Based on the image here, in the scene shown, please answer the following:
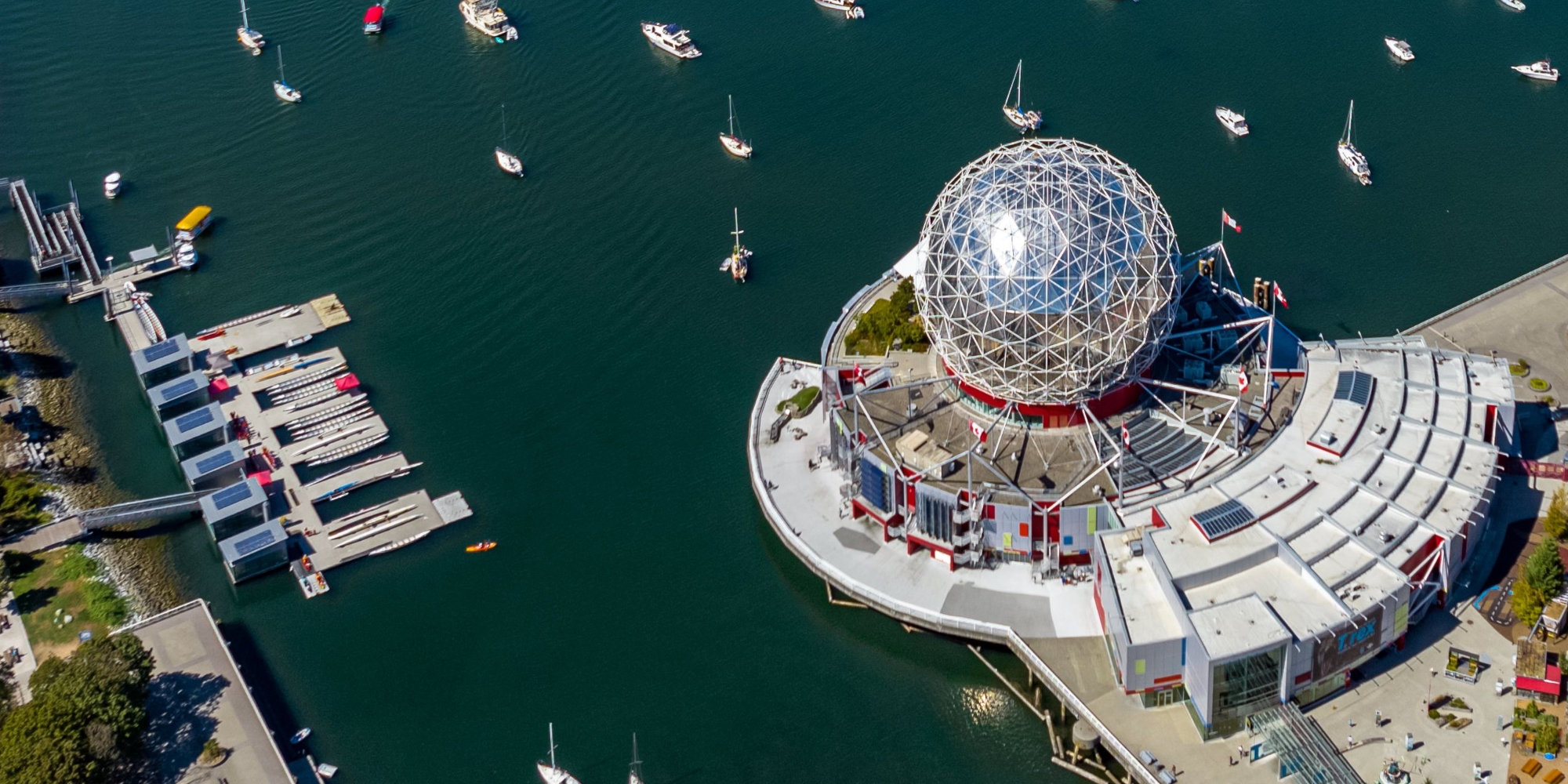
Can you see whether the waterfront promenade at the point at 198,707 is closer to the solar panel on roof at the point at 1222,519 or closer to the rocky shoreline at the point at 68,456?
the rocky shoreline at the point at 68,456

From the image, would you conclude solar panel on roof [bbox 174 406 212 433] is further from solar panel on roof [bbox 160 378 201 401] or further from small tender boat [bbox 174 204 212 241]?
small tender boat [bbox 174 204 212 241]

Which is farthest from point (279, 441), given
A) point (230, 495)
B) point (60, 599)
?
point (60, 599)

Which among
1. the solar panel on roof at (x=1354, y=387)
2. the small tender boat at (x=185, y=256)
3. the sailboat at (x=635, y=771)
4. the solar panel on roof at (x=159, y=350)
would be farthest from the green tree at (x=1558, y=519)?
the small tender boat at (x=185, y=256)

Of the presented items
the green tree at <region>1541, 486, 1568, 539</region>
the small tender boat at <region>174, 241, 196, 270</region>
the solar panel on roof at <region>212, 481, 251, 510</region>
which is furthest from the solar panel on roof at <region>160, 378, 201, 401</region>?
the green tree at <region>1541, 486, 1568, 539</region>

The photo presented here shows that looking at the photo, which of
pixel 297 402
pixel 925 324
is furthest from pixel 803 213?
pixel 297 402

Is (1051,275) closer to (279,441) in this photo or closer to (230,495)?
(230,495)

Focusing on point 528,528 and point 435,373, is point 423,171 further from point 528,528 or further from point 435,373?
point 528,528
